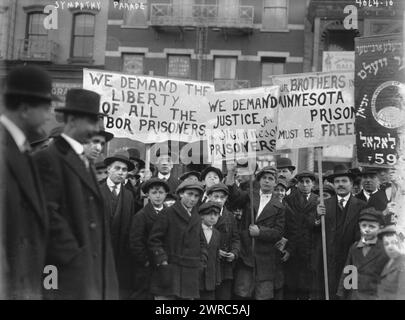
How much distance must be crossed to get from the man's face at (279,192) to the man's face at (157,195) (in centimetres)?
208

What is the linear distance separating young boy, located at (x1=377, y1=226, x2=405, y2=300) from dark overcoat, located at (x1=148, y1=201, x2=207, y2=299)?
1.91 metres

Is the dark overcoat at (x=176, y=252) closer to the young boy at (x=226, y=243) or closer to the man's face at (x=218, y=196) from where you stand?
the young boy at (x=226, y=243)

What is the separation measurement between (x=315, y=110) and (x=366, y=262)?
2.76m

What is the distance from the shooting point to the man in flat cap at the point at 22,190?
12.3 feet

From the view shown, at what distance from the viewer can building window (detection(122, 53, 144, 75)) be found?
26.6 meters

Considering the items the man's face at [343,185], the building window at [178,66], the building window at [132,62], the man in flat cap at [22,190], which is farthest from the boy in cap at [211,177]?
the building window at [132,62]

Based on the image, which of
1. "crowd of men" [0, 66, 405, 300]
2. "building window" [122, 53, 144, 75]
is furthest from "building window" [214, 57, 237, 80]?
"crowd of men" [0, 66, 405, 300]

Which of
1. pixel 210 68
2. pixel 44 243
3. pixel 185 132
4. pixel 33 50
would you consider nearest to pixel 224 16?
pixel 210 68

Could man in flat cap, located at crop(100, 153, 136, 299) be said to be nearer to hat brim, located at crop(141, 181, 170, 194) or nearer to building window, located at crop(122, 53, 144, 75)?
hat brim, located at crop(141, 181, 170, 194)

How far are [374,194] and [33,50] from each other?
2105 centimetres

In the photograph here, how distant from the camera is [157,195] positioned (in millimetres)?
7188

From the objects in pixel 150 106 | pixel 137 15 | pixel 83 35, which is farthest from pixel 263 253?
pixel 83 35

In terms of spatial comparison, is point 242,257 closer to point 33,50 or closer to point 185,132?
point 185,132

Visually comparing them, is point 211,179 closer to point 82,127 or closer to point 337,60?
point 82,127
